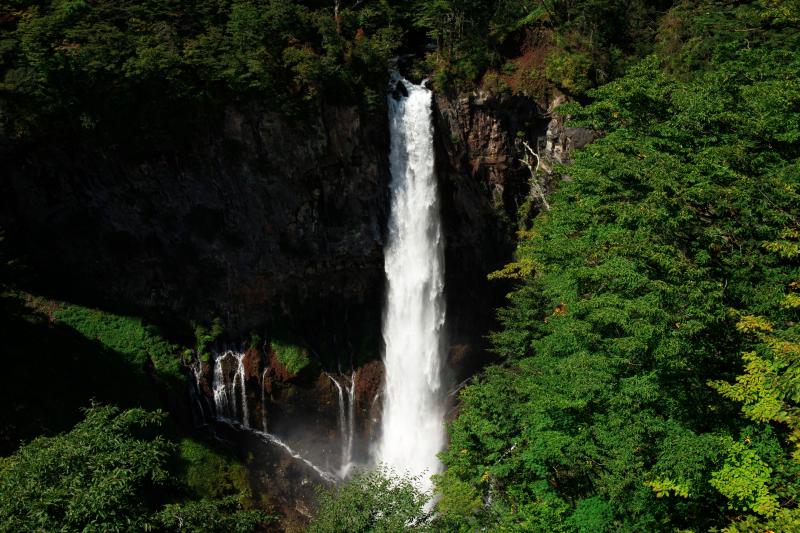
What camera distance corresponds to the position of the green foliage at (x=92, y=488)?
24.7ft

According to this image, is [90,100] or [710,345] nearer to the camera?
[710,345]

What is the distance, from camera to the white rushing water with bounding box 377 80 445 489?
24031 mm

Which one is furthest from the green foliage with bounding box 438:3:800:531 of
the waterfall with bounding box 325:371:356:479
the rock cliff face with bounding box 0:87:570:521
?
the rock cliff face with bounding box 0:87:570:521

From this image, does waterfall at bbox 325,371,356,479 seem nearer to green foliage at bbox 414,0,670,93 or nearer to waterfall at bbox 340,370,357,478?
waterfall at bbox 340,370,357,478

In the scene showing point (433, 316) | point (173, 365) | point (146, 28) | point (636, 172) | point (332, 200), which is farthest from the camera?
point (433, 316)

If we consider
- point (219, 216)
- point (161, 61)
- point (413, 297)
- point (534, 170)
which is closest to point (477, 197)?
point (534, 170)

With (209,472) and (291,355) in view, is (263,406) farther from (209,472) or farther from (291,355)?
(209,472)

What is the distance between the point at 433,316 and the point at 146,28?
1734 centimetres

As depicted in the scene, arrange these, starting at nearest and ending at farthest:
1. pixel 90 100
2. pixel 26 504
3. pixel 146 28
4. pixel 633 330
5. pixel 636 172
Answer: pixel 26 504 → pixel 633 330 → pixel 636 172 → pixel 90 100 → pixel 146 28

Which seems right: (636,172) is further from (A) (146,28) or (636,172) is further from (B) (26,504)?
(A) (146,28)

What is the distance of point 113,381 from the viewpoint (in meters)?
19.2

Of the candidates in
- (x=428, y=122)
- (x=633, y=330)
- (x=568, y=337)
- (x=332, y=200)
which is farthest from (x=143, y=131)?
(x=633, y=330)

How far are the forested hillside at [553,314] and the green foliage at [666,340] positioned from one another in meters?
0.07

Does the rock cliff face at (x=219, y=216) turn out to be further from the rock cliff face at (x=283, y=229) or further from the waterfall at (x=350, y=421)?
the waterfall at (x=350, y=421)
